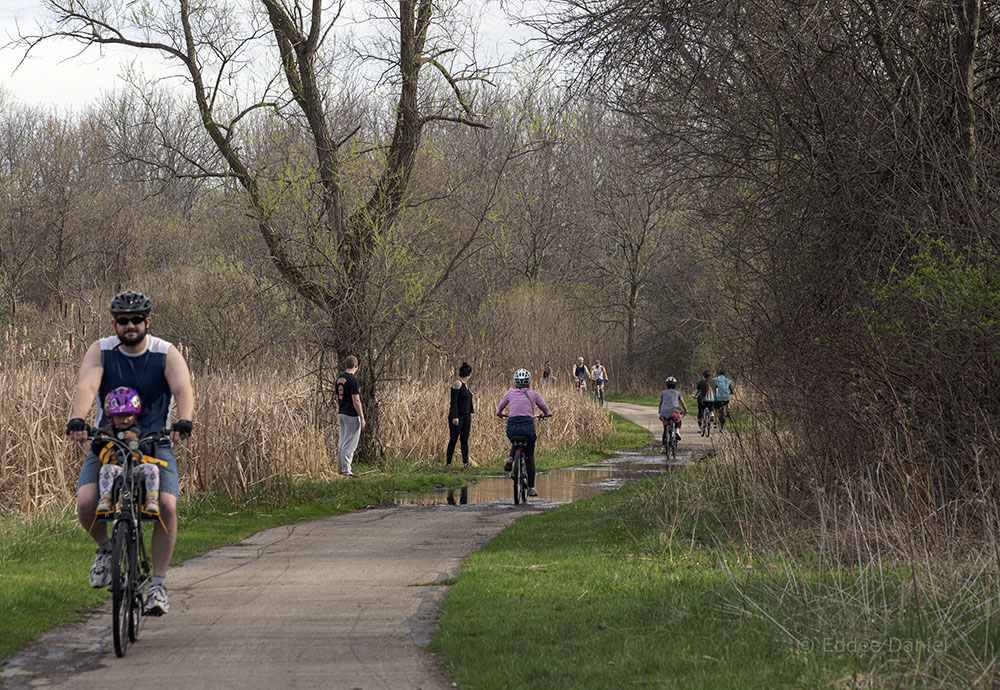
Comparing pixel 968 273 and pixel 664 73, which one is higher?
pixel 664 73

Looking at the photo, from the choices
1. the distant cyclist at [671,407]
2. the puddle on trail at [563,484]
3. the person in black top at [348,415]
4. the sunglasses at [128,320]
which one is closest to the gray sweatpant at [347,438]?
the person in black top at [348,415]

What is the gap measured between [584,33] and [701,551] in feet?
18.7

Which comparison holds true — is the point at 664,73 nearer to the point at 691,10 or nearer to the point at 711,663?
the point at 691,10

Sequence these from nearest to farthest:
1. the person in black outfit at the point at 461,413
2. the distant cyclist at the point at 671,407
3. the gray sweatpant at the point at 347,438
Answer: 1. the gray sweatpant at the point at 347,438
2. the person in black outfit at the point at 461,413
3. the distant cyclist at the point at 671,407

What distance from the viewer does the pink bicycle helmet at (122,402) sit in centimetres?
720

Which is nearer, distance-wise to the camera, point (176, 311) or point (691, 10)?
point (691, 10)

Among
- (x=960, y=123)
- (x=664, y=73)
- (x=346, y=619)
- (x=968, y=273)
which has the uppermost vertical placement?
(x=664, y=73)

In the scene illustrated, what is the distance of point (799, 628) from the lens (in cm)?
671

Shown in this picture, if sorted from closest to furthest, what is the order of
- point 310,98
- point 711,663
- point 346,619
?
Answer: point 711,663, point 346,619, point 310,98

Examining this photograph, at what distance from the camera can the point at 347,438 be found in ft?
64.1

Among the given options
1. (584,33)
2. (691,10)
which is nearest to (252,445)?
(584,33)

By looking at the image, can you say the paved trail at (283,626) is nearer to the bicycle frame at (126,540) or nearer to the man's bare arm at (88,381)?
the bicycle frame at (126,540)

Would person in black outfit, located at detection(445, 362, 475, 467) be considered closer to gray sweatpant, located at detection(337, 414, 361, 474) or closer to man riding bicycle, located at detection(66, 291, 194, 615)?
gray sweatpant, located at detection(337, 414, 361, 474)

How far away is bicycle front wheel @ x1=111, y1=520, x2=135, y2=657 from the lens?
6832mm
